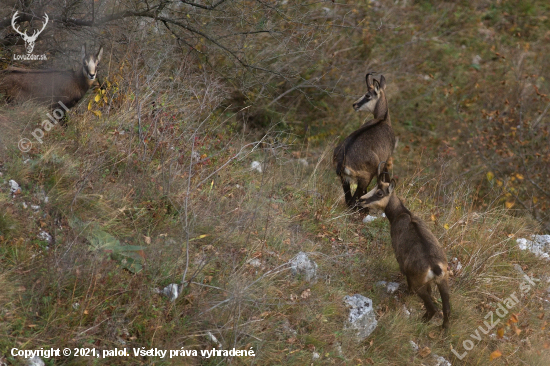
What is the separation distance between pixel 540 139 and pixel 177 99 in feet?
23.3

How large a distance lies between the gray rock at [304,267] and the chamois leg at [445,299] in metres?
1.33

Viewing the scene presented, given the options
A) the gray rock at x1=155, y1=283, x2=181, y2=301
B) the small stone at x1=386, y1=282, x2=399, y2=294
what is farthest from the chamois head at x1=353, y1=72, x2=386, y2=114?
the gray rock at x1=155, y1=283, x2=181, y2=301

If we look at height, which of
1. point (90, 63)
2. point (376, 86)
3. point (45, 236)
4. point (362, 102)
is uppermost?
point (90, 63)

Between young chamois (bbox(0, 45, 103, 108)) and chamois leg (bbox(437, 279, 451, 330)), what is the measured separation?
15.8 ft

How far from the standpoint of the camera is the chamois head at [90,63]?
23.7 ft

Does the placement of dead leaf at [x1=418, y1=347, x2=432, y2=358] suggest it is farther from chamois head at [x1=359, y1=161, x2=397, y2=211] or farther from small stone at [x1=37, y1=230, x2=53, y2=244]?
small stone at [x1=37, y1=230, x2=53, y2=244]

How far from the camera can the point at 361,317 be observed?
598 cm

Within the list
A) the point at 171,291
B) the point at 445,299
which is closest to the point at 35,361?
the point at 171,291

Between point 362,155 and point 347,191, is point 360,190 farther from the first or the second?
point 362,155

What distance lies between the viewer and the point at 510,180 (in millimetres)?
10828

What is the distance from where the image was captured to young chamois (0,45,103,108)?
7.06 m

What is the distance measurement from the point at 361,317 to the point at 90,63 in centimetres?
448

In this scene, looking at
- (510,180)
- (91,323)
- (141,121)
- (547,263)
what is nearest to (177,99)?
(141,121)

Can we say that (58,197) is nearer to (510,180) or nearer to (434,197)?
(434,197)
